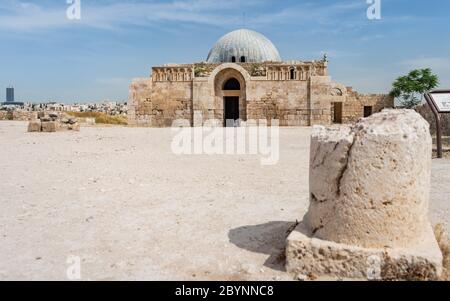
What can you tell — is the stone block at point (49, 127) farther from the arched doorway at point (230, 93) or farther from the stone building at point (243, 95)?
the arched doorway at point (230, 93)

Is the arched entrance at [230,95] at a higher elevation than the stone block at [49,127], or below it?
higher

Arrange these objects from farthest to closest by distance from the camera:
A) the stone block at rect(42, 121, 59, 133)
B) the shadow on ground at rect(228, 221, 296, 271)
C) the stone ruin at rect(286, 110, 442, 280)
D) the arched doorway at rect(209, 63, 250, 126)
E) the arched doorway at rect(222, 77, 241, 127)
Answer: the arched doorway at rect(222, 77, 241, 127) < the arched doorway at rect(209, 63, 250, 126) < the stone block at rect(42, 121, 59, 133) < the shadow on ground at rect(228, 221, 296, 271) < the stone ruin at rect(286, 110, 442, 280)

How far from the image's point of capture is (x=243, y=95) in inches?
924

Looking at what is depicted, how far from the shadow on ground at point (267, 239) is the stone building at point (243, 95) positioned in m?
19.1

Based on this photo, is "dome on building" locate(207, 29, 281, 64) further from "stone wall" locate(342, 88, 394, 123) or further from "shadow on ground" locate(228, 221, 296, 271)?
"shadow on ground" locate(228, 221, 296, 271)

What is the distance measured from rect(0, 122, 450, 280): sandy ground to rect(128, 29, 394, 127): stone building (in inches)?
573

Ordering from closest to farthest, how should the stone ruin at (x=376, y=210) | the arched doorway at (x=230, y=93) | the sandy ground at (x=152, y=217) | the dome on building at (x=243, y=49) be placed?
1. the stone ruin at (x=376, y=210)
2. the sandy ground at (x=152, y=217)
3. the arched doorway at (x=230, y=93)
4. the dome on building at (x=243, y=49)

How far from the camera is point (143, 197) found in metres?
5.43

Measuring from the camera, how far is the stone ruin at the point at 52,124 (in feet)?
58.0

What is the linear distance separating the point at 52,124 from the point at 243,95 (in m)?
10.7

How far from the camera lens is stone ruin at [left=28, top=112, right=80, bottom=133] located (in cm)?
1767

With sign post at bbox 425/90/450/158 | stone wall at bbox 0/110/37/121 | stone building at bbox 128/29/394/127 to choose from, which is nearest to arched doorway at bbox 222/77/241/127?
stone building at bbox 128/29/394/127

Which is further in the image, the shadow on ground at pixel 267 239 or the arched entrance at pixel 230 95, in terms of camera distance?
the arched entrance at pixel 230 95

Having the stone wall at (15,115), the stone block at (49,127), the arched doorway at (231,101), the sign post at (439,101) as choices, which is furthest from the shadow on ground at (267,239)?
the stone wall at (15,115)
